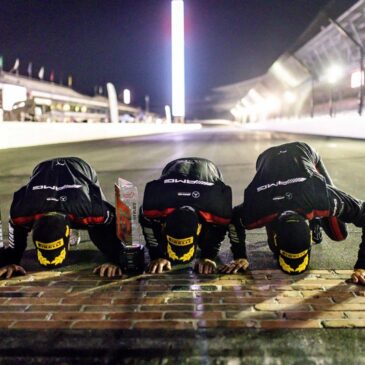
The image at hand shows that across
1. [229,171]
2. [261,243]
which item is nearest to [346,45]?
[229,171]

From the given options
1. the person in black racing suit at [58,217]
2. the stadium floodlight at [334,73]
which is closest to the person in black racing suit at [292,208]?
the person in black racing suit at [58,217]

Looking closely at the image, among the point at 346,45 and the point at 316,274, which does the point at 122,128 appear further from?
the point at 316,274

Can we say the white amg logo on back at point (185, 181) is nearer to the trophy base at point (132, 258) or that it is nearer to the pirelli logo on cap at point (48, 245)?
the trophy base at point (132, 258)

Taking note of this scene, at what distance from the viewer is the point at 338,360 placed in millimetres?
2703

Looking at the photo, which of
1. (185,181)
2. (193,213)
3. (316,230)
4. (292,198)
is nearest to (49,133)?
(316,230)

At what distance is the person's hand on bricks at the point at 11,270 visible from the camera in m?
4.27

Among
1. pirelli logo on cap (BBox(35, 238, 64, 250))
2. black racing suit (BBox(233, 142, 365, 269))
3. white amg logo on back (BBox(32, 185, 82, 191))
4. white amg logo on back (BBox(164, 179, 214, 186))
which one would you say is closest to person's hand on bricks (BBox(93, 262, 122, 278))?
pirelli logo on cap (BBox(35, 238, 64, 250))

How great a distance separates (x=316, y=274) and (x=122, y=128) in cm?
3818

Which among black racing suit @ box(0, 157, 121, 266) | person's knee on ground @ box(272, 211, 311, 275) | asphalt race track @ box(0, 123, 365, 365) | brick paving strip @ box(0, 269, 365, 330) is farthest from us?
black racing suit @ box(0, 157, 121, 266)

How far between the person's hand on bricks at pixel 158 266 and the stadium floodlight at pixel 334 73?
35.8 m

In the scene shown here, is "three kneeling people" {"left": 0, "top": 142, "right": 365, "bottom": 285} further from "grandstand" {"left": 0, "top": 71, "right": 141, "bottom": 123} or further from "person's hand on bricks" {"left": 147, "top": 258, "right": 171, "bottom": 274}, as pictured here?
"grandstand" {"left": 0, "top": 71, "right": 141, "bottom": 123}

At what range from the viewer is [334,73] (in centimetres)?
3784

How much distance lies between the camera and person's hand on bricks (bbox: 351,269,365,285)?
13.0ft

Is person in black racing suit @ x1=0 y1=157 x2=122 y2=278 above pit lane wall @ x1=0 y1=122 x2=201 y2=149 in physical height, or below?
above
